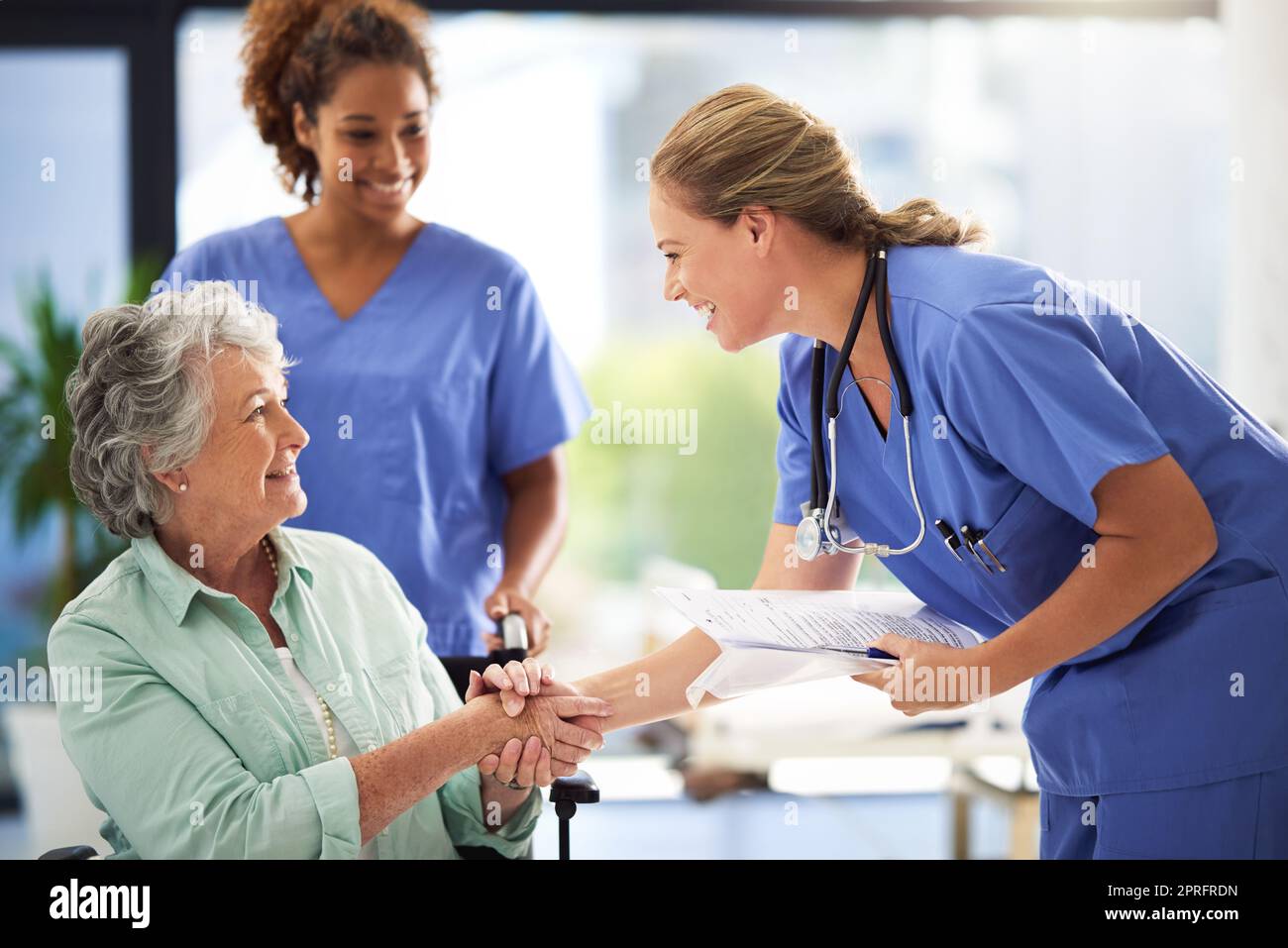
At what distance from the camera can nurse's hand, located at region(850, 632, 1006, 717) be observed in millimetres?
1081

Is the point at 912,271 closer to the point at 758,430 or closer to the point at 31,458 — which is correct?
the point at 758,430

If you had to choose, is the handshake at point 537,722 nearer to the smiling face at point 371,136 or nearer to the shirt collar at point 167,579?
the shirt collar at point 167,579

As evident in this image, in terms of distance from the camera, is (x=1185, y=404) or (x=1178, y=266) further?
(x=1178, y=266)

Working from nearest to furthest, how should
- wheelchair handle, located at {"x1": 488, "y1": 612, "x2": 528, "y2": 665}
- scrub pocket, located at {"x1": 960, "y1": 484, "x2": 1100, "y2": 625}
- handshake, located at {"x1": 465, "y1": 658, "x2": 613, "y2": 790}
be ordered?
scrub pocket, located at {"x1": 960, "y1": 484, "x2": 1100, "y2": 625}, handshake, located at {"x1": 465, "y1": 658, "x2": 613, "y2": 790}, wheelchair handle, located at {"x1": 488, "y1": 612, "x2": 528, "y2": 665}

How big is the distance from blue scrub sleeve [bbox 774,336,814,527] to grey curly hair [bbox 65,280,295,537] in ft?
2.17

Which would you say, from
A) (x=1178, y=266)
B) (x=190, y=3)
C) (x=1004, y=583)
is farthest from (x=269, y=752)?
(x=1178, y=266)

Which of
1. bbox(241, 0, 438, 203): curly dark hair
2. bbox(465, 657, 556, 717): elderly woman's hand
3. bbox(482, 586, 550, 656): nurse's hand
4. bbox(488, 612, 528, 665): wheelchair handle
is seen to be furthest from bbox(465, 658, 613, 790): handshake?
bbox(241, 0, 438, 203): curly dark hair

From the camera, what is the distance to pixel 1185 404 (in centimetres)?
113

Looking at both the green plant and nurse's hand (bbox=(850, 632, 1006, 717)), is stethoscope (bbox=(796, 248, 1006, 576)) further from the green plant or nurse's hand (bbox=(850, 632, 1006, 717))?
the green plant

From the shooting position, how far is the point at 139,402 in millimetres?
1219

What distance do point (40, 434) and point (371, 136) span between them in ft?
4.84

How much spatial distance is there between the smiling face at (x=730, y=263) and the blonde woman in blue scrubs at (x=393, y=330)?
0.57 metres

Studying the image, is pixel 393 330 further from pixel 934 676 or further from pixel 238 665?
pixel 934 676

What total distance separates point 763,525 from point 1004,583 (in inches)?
80.6
